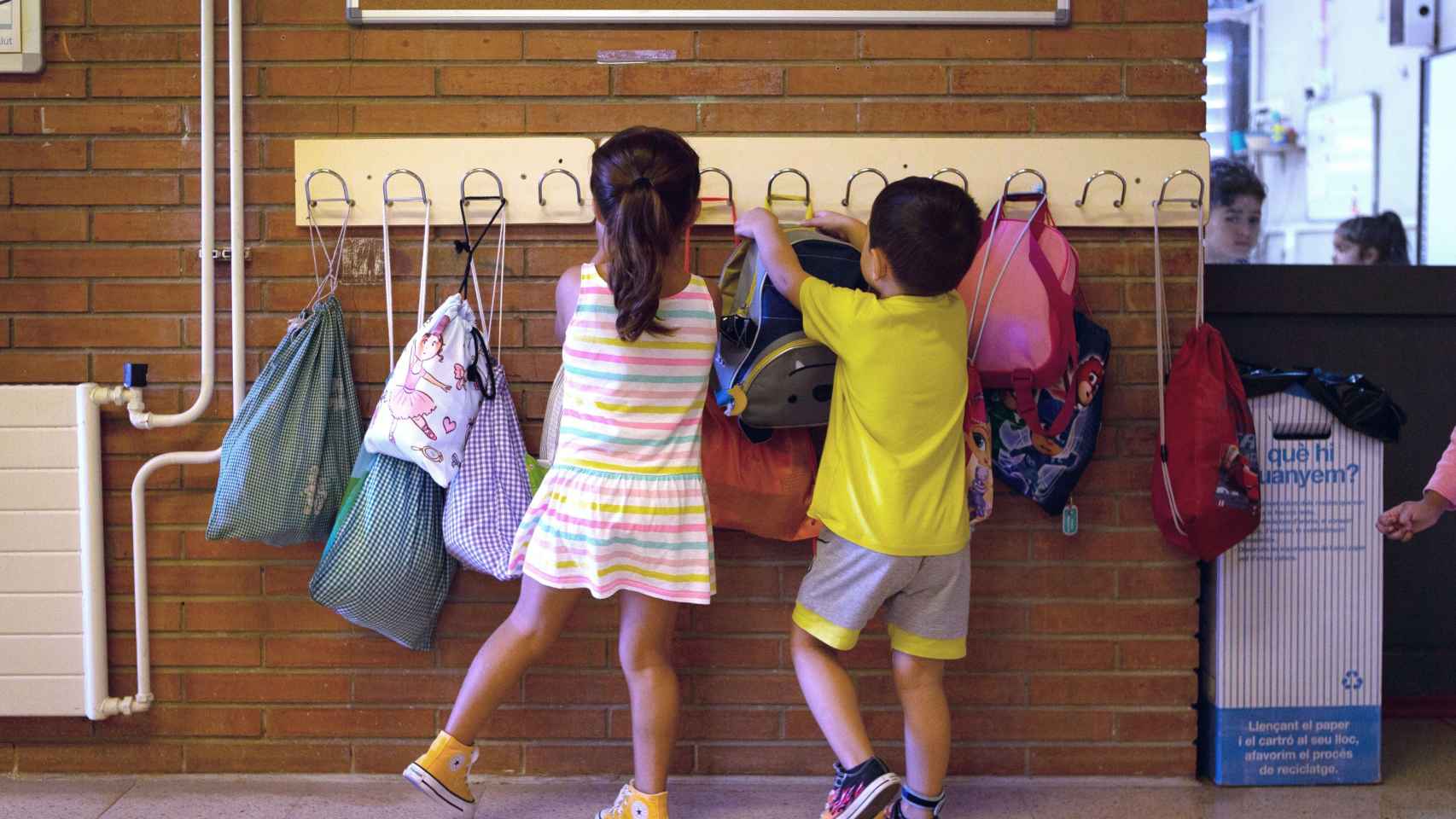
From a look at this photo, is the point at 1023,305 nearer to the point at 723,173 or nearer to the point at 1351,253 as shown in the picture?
the point at 723,173

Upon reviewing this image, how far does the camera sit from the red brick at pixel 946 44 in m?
2.68

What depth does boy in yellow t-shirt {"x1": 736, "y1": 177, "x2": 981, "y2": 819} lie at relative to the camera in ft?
7.62

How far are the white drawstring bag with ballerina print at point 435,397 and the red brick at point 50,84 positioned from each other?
954 millimetres

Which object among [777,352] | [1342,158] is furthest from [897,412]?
[1342,158]

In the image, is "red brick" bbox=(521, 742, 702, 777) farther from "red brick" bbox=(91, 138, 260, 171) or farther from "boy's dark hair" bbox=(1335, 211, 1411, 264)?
"boy's dark hair" bbox=(1335, 211, 1411, 264)

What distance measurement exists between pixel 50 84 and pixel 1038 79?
2.12 metres

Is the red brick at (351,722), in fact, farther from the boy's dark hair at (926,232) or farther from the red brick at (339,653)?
the boy's dark hair at (926,232)

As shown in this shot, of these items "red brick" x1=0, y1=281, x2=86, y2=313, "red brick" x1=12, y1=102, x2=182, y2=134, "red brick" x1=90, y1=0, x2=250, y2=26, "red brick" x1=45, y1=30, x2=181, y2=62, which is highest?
"red brick" x1=90, y1=0, x2=250, y2=26

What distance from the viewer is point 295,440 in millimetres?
2586

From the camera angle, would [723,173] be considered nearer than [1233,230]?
Yes

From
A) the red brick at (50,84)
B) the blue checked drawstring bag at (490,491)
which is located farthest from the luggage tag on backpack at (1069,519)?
the red brick at (50,84)

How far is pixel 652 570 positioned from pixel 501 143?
98 cm

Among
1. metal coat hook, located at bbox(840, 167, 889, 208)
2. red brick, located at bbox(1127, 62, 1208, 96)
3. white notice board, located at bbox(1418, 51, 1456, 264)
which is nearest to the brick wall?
red brick, located at bbox(1127, 62, 1208, 96)

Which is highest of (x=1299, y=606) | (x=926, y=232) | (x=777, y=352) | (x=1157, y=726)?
(x=926, y=232)
